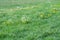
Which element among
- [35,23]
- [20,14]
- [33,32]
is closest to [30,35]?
[33,32]

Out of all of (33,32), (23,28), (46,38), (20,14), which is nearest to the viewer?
(46,38)

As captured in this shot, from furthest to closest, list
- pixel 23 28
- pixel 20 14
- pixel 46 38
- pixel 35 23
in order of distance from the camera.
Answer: pixel 20 14
pixel 35 23
pixel 23 28
pixel 46 38

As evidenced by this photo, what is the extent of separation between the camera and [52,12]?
17.4 metres

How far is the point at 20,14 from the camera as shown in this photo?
1828cm

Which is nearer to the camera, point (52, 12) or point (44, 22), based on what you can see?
point (44, 22)

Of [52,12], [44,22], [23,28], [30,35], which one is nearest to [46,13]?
[52,12]

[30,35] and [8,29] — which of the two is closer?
[30,35]

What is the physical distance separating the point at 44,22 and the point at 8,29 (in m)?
2.55

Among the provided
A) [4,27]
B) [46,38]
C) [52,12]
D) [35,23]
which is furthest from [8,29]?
[52,12]

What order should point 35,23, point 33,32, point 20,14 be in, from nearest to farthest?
point 33,32, point 35,23, point 20,14

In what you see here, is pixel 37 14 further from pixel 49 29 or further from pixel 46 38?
pixel 46 38

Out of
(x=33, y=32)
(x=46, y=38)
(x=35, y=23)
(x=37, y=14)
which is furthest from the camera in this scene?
(x=37, y=14)

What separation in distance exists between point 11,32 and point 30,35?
4.82 ft

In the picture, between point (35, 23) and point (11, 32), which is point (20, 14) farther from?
point (11, 32)
